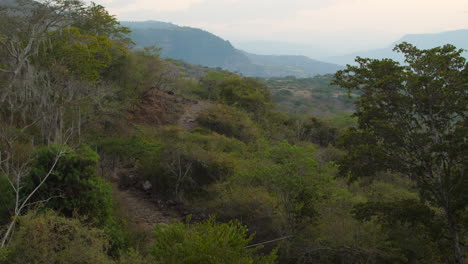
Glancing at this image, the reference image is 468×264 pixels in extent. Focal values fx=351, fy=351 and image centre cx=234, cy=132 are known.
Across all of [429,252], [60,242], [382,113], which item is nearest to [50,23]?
[60,242]

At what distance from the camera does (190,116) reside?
2325cm

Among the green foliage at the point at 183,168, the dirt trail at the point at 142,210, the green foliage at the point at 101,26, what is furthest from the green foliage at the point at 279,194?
the green foliage at the point at 101,26

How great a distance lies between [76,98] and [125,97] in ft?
20.2

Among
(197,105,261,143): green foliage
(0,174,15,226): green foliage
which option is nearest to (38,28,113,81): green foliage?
(197,105,261,143): green foliage

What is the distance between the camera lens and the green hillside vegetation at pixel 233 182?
269 inches

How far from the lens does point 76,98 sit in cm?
1498

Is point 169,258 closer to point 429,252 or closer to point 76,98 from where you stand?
point 429,252

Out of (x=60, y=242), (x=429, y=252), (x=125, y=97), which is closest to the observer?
(x=60, y=242)

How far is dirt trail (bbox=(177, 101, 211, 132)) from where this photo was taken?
71.9 feet

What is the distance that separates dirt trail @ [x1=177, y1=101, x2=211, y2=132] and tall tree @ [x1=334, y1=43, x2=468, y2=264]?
13.7 meters

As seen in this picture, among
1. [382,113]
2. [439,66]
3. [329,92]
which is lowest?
[329,92]

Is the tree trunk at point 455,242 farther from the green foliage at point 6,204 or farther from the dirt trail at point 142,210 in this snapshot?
the green foliage at point 6,204

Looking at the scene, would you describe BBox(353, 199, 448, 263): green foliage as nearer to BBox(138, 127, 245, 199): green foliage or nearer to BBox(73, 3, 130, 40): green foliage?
BBox(138, 127, 245, 199): green foliage

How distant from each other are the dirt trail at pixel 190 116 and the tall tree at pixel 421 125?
1371 centimetres
